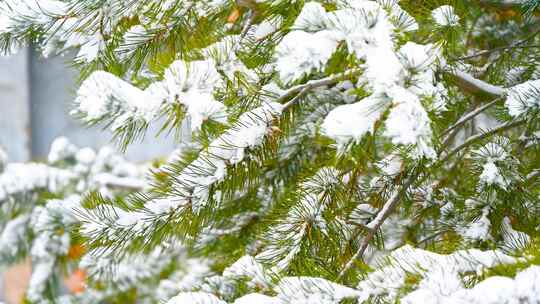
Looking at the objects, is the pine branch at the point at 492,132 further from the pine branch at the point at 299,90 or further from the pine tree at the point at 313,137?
the pine branch at the point at 299,90

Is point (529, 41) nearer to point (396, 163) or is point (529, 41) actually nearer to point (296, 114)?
point (396, 163)

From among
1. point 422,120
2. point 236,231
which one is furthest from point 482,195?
point 422,120

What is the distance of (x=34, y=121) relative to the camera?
5.79 meters

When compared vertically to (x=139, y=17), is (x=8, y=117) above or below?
below

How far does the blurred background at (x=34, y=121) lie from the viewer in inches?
217

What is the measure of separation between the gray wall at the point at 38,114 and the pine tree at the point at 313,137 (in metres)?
3.91

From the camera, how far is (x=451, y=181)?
1768 mm

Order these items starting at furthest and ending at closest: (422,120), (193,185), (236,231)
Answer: (236,231), (193,185), (422,120)

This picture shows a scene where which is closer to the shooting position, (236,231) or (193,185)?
(193,185)

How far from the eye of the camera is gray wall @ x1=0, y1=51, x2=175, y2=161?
550cm

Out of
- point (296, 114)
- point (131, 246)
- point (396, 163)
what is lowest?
point (131, 246)

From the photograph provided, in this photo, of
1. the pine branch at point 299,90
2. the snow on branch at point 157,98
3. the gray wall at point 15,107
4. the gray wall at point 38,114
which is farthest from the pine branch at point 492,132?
the gray wall at point 15,107

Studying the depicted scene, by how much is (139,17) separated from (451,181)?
34.1 inches

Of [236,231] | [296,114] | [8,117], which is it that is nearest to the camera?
[296,114]
